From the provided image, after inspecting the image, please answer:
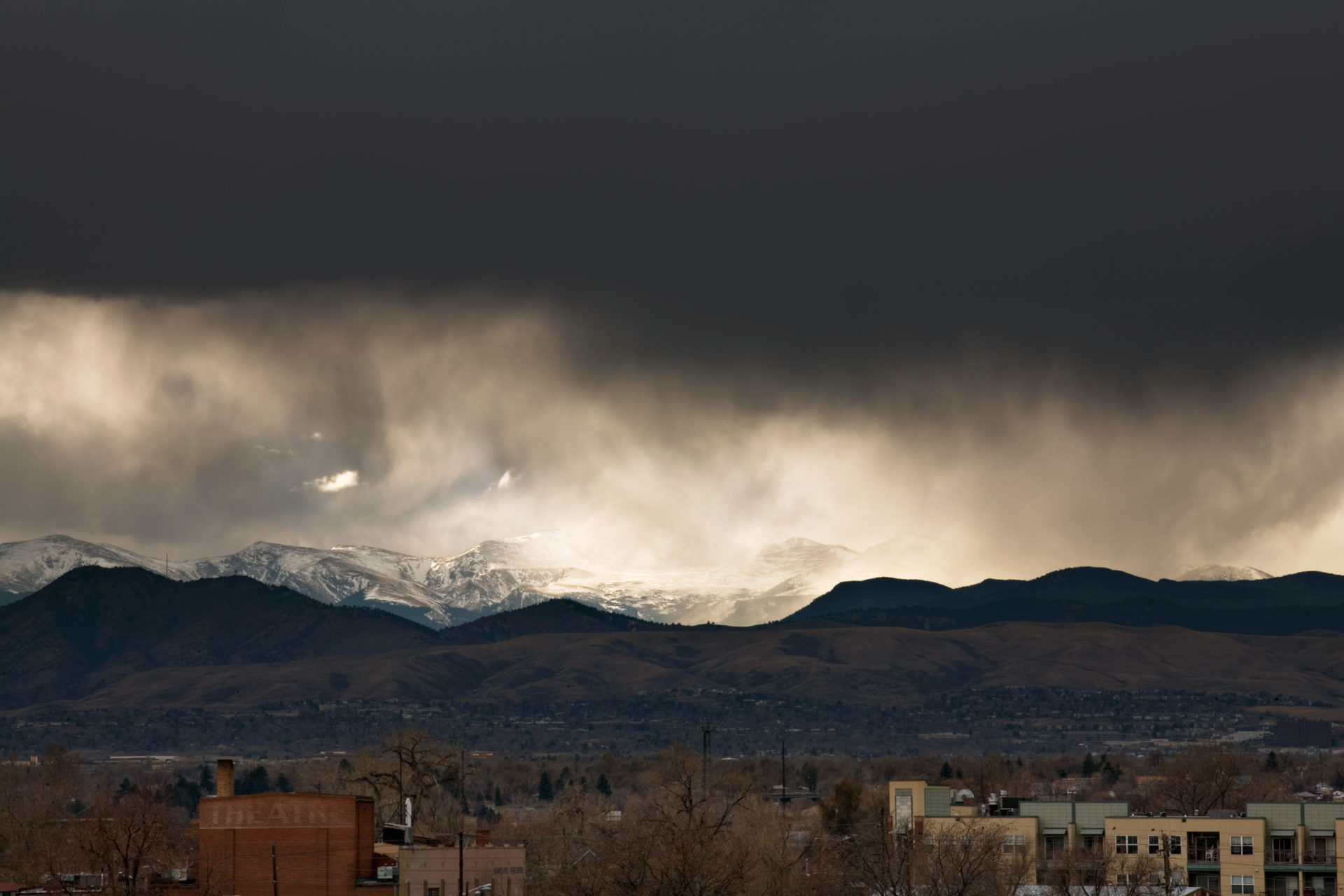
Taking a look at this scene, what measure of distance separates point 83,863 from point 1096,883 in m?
78.0

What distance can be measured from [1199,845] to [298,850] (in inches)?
2805

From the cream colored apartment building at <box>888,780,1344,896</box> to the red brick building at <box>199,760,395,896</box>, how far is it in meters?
51.3

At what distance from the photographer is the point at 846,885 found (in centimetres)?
17000

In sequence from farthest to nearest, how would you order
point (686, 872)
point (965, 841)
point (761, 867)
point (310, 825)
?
point (761, 867) < point (965, 841) < point (686, 872) < point (310, 825)

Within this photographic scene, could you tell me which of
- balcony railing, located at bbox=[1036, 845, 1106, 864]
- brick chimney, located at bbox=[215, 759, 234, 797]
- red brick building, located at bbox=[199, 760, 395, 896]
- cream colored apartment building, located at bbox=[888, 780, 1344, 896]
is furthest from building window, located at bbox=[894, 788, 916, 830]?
red brick building, located at bbox=[199, 760, 395, 896]

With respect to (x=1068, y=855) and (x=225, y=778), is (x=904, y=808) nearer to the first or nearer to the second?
(x=1068, y=855)

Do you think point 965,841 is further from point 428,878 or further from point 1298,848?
point 428,878

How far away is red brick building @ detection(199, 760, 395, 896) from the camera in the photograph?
128 m

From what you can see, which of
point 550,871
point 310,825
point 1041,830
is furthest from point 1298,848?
point 310,825

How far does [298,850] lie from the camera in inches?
5069

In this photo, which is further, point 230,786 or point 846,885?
point 846,885

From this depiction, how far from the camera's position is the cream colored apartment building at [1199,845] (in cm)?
15625

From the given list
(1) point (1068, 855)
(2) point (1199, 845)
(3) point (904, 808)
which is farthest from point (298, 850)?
(3) point (904, 808)

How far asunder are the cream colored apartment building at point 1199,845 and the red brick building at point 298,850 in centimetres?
5129
